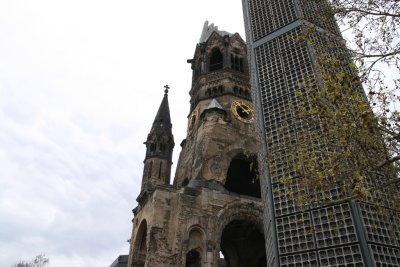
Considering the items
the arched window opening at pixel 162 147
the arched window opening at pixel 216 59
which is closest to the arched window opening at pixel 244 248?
the arched window opening at pixel 162 147

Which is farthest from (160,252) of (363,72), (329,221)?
(363,72)

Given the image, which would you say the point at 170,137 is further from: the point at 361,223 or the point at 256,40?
the point at 361,223

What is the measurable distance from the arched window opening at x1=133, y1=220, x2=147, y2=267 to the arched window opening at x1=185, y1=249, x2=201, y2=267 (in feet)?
13.9

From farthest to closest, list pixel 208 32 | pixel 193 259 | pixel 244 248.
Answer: pixel 208 32 → pixel 244 248 → pixel 193 259

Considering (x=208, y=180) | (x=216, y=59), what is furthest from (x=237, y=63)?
(x=208, y=180)

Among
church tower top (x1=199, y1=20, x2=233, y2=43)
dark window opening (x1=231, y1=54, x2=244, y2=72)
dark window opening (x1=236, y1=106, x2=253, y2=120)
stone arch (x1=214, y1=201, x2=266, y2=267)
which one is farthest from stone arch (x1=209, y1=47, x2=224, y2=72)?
stone arch (x1=214, y1=201, x2=266, y2=267)

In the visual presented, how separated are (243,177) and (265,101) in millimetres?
12794

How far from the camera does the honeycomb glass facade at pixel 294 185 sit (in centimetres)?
1423

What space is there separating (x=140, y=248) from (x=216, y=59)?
20897 mm

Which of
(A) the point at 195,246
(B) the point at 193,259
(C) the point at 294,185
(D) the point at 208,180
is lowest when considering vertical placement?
(B) the point at 193,259

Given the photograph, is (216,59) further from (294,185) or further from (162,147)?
(294,185)

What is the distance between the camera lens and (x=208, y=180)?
25.7 metres

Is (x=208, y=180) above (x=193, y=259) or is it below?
above

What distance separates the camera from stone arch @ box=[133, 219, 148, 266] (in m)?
25.9
